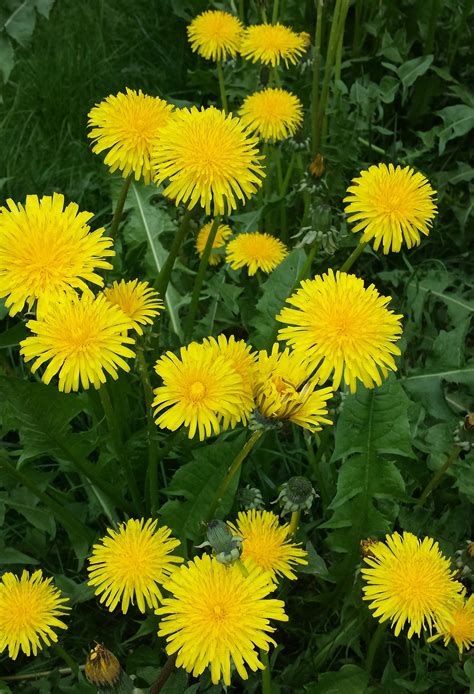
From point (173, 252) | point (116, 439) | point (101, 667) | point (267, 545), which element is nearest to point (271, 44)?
point (173, 252)

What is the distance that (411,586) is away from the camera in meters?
1.33

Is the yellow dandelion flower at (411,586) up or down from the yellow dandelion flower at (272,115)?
down

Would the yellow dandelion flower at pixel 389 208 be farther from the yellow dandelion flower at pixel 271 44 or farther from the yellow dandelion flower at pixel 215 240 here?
the yellow dandelion flower at pixel 271 44

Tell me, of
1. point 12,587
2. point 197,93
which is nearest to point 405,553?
point 12,587

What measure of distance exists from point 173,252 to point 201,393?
463 mm

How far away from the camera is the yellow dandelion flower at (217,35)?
2.49 meters

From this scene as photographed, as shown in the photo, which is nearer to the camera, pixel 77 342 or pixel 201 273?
pixel 77 342

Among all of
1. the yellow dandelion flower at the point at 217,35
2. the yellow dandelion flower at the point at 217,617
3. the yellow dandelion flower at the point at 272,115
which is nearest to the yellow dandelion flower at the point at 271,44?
the yellow dandelion flower at the point at 217,35

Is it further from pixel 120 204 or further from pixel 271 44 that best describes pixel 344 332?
pixel 271 44

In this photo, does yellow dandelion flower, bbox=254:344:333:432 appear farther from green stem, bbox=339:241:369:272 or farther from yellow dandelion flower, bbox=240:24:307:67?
yellow dandelion flower, bbox=240:24:307:67

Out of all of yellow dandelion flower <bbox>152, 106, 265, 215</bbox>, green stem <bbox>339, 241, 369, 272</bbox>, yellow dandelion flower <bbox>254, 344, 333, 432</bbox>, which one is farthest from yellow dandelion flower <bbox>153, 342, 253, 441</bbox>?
green stem <bbox>339, 241, 369, 272</bbox>

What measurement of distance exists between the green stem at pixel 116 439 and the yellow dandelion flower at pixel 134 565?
25 centimetres

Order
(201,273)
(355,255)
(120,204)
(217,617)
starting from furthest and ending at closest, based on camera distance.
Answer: (201,273), (120,204), (355,255), (217,617)

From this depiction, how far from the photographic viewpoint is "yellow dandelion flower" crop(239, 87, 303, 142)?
2273 millimetres
